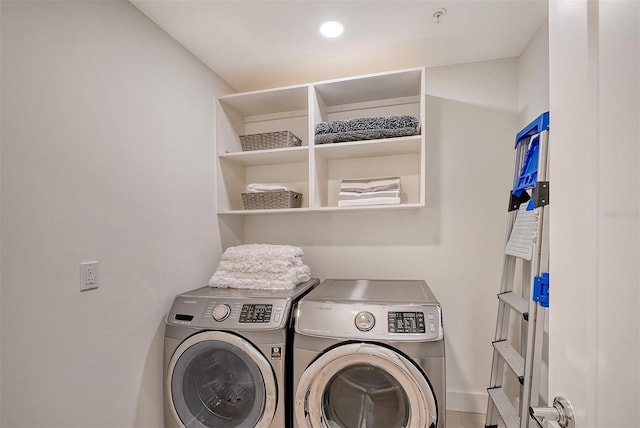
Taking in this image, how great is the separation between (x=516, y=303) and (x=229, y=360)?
1463mm

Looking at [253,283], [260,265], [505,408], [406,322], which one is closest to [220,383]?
[253,283]

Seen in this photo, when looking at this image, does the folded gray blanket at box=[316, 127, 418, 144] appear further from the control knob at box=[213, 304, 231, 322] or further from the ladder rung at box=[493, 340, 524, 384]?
the ladder rung at box=[493, 340, 524, 384]

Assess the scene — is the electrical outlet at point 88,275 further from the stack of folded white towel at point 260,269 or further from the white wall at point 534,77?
the white wall at point 534,77

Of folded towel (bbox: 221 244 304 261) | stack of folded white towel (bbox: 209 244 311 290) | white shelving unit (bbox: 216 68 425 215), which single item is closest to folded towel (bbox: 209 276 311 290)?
stack of folded white towel (bbox: 209 244 311 290)

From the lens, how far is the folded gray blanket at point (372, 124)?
Answer: 183 cm

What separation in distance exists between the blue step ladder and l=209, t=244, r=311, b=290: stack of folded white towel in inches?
45.4

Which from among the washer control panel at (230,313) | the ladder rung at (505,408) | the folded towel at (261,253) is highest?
the folded towel at (261,253)

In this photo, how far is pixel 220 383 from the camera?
1594mm

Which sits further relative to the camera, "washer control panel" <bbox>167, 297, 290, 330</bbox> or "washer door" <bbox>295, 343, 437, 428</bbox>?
"washer control panel" <bbox>167, 297, 290, 330</bbox>

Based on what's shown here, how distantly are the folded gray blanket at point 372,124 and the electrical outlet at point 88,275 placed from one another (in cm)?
139

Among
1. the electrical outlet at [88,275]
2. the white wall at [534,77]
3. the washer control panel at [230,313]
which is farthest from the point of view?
the white wall at [534,77]

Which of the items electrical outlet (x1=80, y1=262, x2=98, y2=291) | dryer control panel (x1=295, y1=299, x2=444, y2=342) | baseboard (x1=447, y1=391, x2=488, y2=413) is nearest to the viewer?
electrical outlet (x1=80, y1=262, x2=98, y2=291)

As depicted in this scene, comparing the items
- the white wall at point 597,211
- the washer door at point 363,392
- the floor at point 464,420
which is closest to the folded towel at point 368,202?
the washer door at point 363,392

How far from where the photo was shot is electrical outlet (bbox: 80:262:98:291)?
1208 mm
